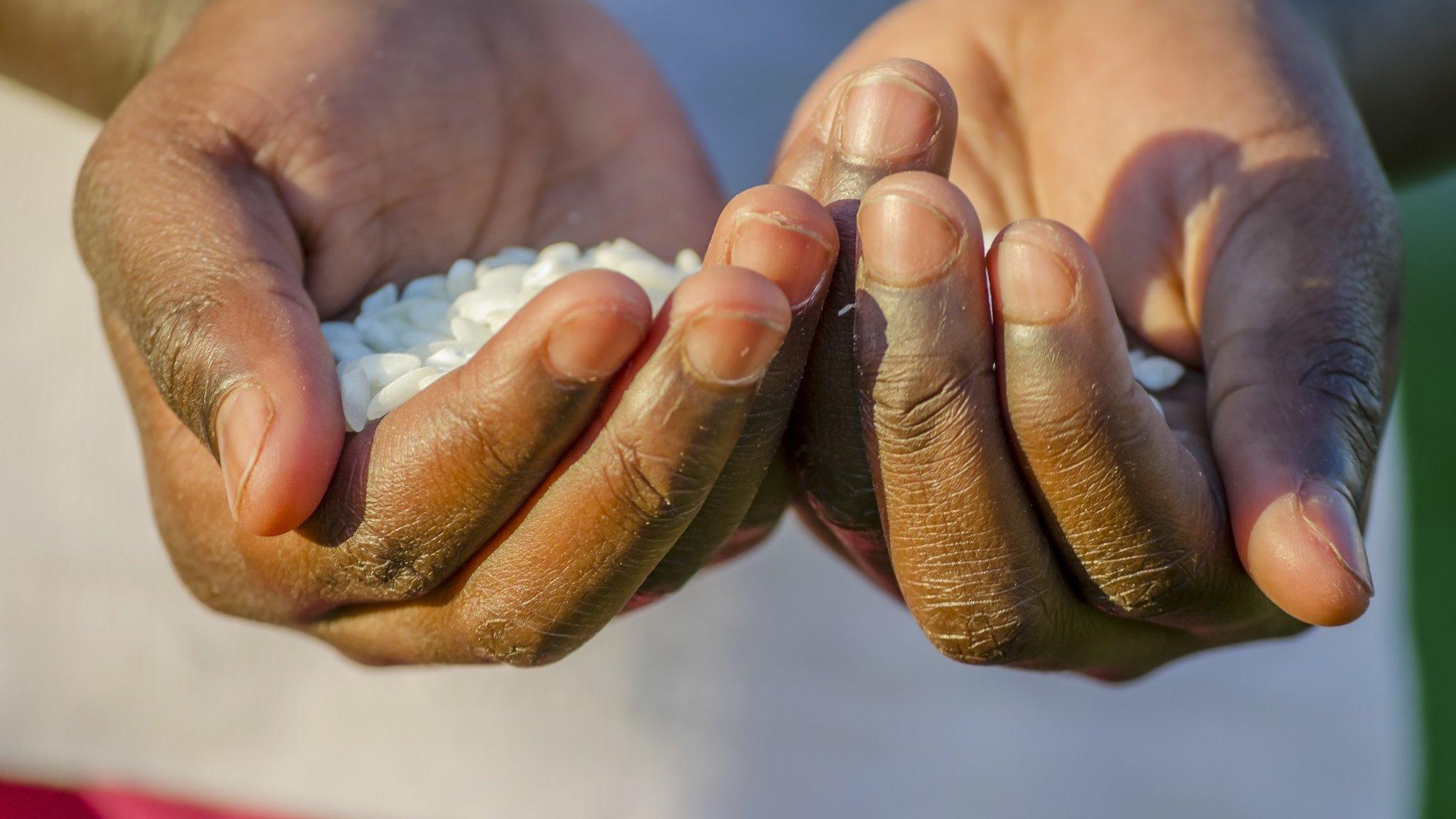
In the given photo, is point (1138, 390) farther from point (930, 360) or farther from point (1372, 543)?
point (1372, 543)

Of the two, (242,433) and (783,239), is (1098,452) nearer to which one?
(783,239)

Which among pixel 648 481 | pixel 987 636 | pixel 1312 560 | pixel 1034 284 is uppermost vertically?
pixel 1034 284

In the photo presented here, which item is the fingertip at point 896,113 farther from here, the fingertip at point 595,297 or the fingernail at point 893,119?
the fingertip at point 595,297

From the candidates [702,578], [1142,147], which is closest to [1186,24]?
[1142,147]

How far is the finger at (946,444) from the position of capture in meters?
0.82

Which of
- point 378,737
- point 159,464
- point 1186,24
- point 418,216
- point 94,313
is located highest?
point 1186,24

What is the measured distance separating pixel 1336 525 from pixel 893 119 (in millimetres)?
464

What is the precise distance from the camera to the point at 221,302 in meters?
0.95

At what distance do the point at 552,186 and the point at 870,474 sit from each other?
2.52ft

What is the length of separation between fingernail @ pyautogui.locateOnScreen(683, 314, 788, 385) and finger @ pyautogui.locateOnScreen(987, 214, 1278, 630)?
0.62 ft

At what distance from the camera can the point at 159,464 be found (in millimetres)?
1180

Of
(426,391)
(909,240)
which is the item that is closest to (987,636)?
(909,240)

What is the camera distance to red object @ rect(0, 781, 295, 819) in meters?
1.68

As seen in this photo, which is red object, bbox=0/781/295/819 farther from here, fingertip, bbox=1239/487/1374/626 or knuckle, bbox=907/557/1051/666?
fingertip, bbox=1239/487/1374/626
